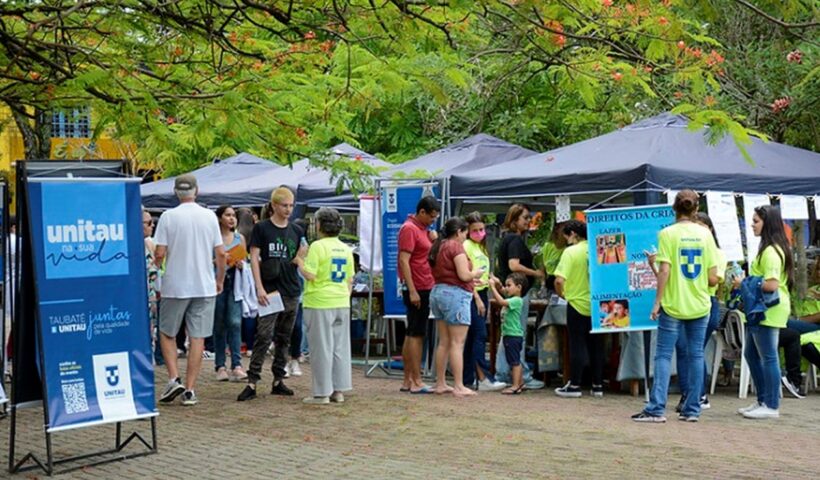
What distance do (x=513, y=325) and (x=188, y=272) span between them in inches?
148

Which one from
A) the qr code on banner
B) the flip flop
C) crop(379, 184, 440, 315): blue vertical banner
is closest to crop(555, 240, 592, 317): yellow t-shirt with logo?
the flip flop

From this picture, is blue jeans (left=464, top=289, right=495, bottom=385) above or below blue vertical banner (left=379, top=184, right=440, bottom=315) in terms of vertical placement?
below

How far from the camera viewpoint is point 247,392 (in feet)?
40.4

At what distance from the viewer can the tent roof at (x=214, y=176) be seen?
22.0 m

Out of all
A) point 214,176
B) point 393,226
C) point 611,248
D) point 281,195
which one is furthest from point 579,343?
point 214,176

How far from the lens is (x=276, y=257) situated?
12711 millimetres

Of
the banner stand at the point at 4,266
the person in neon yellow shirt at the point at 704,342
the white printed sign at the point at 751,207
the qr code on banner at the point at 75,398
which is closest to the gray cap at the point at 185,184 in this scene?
the banner stand at the point at 4,266

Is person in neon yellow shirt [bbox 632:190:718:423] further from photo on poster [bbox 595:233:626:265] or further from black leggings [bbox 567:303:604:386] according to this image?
black leggings [bbox 567:303:604:386]

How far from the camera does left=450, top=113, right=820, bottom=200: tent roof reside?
13.7 m

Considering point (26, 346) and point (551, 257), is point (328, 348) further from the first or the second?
point (26, 346)

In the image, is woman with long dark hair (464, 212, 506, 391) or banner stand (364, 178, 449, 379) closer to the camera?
woman with long dark hair (464, 212, 506, 391)

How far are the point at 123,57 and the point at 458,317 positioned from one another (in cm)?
502

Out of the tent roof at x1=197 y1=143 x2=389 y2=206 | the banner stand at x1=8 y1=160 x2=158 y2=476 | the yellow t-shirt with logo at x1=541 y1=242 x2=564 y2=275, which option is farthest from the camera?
the tent roof at x1=197 y1=143 x2=389 y2=206

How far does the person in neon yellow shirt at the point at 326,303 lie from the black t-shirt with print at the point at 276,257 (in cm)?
48
